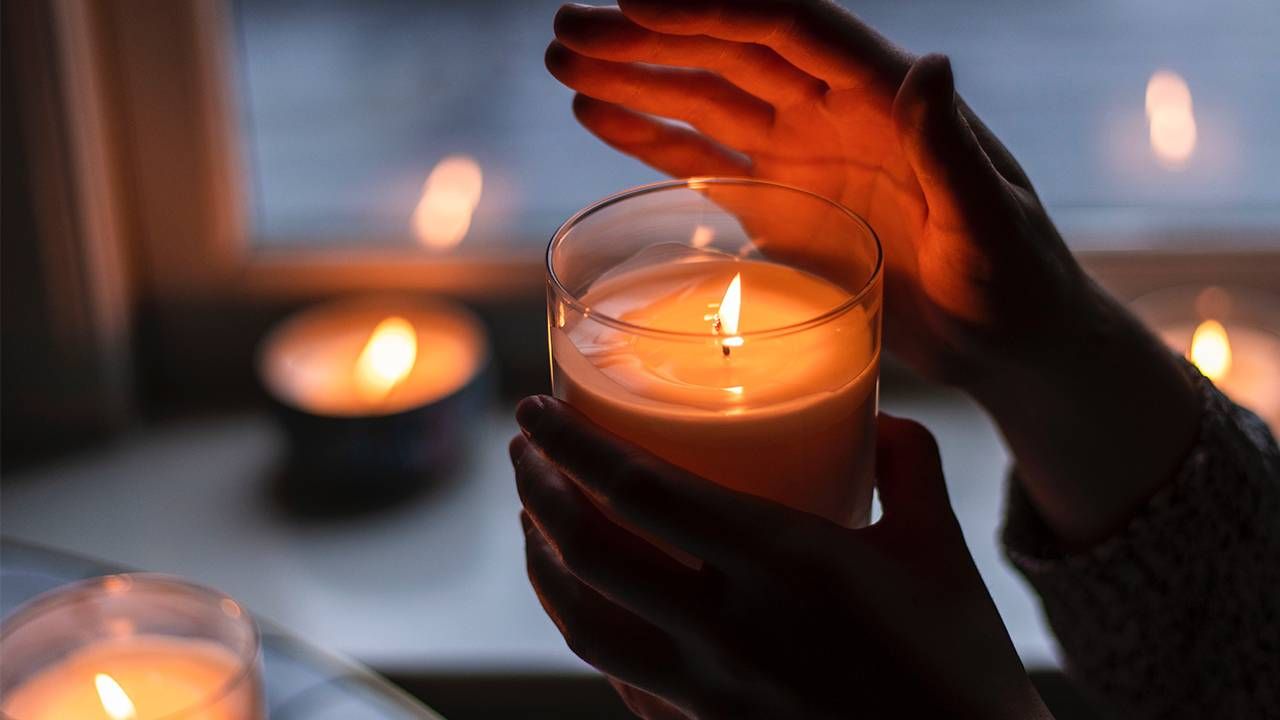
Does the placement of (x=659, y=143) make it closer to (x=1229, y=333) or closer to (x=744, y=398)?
(x=744, y=398)

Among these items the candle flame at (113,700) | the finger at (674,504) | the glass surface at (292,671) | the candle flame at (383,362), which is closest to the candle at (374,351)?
the candle flame at (383,362)

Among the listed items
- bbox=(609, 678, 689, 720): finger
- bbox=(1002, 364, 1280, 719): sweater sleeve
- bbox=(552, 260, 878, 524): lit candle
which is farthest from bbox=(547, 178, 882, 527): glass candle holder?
bbox=(1002, 364, 1280, 719): sweater sleeve

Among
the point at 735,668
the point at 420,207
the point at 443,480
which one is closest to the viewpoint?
the point at 735,668

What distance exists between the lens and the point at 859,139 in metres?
0.73

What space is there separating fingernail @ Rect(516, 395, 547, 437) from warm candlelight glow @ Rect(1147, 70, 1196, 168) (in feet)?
3.79

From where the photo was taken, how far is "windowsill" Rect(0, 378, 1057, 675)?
1226mm

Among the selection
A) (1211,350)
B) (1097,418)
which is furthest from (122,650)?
(1211,350)

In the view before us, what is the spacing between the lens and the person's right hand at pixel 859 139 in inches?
25.0

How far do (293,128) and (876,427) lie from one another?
1075 mm

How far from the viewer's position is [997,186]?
65 centimetres

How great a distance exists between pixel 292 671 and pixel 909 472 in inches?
20.4

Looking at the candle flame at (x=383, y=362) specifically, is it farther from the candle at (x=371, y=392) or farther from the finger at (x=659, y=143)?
the finger at (x=659, y=143)

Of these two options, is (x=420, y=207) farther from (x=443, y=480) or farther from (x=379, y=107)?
(x=443, y=480)

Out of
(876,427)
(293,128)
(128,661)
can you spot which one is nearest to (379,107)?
(293,128)
